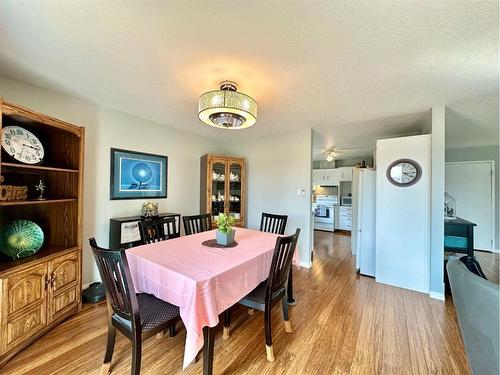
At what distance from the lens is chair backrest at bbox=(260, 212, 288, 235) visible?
9.56 feet

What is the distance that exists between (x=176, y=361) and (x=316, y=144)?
13.8 feet

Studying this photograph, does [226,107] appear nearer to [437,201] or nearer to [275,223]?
[275,223]

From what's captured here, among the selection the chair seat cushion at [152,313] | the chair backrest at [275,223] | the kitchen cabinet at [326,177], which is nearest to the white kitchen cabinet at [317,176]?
the kitchen cabinet at [326,177]

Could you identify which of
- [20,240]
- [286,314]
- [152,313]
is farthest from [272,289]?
[20,240]

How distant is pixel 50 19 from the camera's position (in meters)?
1.30

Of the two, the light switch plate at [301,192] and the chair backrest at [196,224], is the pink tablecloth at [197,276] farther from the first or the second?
the light switch plate at [301,192]

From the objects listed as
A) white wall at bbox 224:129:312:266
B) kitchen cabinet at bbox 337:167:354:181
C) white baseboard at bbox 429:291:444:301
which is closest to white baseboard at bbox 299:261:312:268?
white wall at bbox 224:129:312:266

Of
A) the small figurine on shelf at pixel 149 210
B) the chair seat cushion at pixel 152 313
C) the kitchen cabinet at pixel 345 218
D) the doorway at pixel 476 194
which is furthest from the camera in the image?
the kitchen cabinet at pixel 345 218

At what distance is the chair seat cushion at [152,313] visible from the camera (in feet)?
4.38

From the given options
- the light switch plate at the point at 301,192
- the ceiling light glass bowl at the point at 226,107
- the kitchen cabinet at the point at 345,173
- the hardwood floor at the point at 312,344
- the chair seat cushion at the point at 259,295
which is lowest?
the hardwood floor at the point at 312,344

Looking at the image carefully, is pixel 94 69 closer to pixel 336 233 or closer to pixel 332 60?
pixel 332 60

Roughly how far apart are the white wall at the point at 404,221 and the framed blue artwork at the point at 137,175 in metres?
3.23

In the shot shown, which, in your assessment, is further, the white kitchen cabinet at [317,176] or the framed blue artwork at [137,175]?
the white kitchen cabinet at [317,176]

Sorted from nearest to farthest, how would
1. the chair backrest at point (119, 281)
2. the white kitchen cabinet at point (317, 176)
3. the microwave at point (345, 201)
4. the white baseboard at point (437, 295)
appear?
the chair backrest at point (119, 281) < the white baseboard at point (437, 295) < the microwave at point (345, 201) < the white kitchen cabinet at point (317, 176)
